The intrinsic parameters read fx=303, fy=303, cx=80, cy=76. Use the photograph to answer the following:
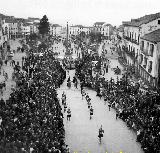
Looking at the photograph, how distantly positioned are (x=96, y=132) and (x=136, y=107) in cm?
415

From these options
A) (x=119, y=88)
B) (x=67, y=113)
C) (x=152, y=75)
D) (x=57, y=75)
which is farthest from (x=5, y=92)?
(x=152, y=75)

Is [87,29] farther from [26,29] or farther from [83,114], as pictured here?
[83,114]

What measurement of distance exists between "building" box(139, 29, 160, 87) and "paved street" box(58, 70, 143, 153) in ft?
28.2

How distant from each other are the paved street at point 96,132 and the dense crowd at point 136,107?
0.61 m

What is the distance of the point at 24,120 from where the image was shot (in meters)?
17.8

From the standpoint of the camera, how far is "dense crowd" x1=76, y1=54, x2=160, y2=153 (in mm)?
18098

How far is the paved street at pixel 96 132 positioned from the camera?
60.8 feet

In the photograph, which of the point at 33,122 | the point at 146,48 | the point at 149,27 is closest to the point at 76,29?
the point at 149,27

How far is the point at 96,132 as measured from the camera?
2088cm

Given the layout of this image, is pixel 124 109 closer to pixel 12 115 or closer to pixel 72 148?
pixel 72 148

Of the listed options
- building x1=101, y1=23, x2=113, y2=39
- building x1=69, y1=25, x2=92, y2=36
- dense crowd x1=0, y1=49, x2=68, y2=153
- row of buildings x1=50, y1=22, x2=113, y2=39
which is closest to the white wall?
dense crowd x1=0, y1=49, x2=68, y2=153

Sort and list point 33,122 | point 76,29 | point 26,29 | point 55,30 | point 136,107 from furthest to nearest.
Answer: point 76,29 < point 55,30 < point 26,29 < point 136,107 < point 33,122

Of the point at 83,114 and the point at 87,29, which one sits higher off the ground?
the point at 87,29

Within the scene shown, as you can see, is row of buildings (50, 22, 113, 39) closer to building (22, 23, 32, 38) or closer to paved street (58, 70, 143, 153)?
building (22, 23, 32, 38)
